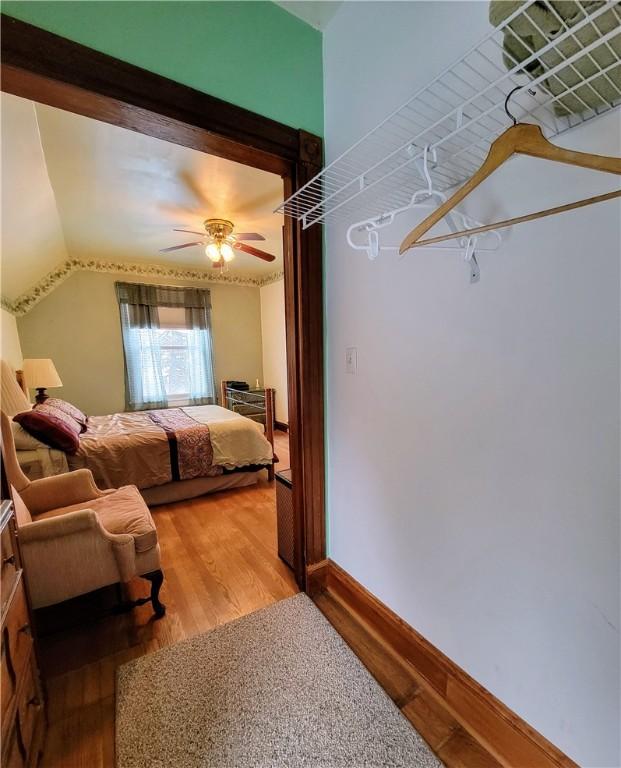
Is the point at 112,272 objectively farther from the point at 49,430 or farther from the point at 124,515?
the point at 124,515

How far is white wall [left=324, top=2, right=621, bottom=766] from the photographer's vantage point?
31.2 inches

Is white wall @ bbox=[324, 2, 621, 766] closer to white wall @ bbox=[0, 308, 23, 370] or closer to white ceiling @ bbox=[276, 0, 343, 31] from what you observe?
white ceiling @ bbox=[276, 0, 343, 31]

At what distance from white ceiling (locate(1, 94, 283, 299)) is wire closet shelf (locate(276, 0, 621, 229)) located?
4.44ft

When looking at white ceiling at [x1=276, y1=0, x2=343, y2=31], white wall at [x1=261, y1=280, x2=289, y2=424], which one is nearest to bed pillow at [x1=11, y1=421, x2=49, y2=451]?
white ceiling at [x1=276, y1=0, x2=343, y2=31]

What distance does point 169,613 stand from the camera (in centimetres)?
164

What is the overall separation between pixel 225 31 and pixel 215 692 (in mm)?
2517

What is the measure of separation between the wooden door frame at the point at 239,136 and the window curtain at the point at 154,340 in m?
3.88

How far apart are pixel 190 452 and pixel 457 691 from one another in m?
2.39

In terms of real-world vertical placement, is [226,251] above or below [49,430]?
above

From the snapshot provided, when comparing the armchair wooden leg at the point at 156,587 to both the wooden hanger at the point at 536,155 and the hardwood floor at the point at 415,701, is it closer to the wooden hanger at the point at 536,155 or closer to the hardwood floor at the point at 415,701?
the hardwood floor at the point at 415,701

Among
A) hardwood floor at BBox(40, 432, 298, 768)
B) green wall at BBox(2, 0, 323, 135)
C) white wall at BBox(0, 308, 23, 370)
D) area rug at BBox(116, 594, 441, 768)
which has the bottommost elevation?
hardwood floor at BBox(40, 432, 298, 768)

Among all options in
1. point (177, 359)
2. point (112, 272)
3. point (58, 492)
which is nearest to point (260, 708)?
point (58, 492)

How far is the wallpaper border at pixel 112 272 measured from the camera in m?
3.95

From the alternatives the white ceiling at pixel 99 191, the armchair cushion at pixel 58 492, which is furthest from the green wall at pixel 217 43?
the armchair cushion at pixel 58 492
